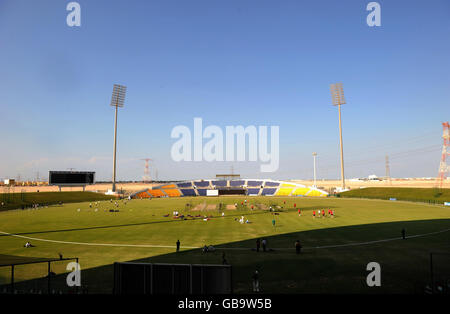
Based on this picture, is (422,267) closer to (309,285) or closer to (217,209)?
(309,285)

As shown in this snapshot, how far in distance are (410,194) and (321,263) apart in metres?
79.2

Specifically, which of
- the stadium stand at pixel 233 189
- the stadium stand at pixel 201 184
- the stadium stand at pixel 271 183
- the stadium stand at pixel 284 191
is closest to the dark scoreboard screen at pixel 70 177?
the stadium stand at pixel 233 189

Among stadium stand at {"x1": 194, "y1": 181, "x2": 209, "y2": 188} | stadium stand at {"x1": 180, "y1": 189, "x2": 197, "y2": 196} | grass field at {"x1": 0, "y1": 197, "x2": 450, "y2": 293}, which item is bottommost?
stadium stand at {"x1": 180, "y1": 189, "x2": 197, "y2": 196}

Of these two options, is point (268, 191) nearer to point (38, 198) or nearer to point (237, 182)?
point (237, 182)

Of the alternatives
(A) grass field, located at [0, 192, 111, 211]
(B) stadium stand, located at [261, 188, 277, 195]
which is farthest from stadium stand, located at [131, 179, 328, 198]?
(A) grass field, located at [0, 192, 111, 211]

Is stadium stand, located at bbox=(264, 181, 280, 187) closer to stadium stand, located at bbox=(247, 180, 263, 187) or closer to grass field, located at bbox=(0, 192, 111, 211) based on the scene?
stadium stand, located at bbox=(247, 180, 263, 187)

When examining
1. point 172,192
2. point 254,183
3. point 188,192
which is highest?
point 254,183

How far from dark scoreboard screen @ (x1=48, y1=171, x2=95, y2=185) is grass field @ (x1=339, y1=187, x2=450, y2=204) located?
99.7 metres

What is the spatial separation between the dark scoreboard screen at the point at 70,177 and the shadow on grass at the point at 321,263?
299 feet

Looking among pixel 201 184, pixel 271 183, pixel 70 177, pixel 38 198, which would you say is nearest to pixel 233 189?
pixel 201 184

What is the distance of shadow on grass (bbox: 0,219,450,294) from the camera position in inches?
577

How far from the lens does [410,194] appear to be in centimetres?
7950

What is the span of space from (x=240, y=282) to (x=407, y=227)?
2886 cm
